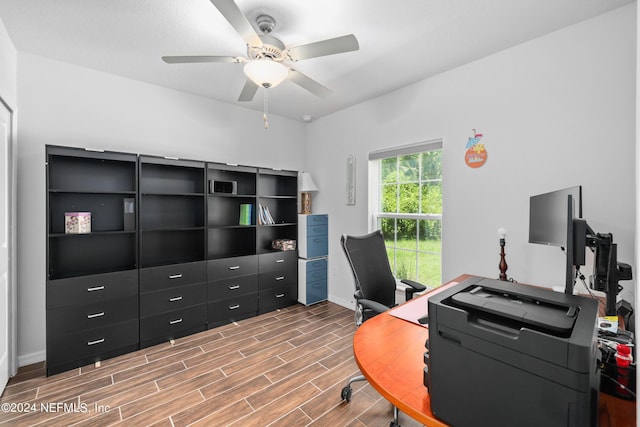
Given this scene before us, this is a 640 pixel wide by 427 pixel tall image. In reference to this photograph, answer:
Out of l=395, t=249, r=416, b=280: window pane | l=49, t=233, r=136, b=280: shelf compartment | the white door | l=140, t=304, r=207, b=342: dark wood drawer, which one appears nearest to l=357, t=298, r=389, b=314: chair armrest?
l=395, t=249, r=416, b=280: window pane

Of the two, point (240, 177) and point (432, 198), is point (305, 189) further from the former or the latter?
point (432, 198)

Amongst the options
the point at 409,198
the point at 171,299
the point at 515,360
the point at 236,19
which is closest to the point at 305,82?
the point at 236,19

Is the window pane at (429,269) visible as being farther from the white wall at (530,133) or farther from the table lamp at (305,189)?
the table lamp at (305,189)

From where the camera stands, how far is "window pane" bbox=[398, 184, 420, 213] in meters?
3.21

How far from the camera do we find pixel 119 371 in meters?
2.41

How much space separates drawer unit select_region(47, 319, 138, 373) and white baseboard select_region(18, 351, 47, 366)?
0.32 meters

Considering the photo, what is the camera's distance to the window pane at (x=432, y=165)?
2.97m

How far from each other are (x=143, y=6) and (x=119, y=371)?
9.33 feet

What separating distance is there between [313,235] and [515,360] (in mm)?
3389

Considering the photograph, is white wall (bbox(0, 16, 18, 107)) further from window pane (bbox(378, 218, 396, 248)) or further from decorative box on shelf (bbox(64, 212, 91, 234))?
window pane (bbox(378, 218, 396, 248))

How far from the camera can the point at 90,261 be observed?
281 cm

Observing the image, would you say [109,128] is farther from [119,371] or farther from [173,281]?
[119,371]

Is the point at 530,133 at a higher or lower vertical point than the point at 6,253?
higher

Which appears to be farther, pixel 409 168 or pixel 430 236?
pixel 409 168
